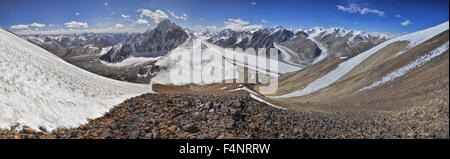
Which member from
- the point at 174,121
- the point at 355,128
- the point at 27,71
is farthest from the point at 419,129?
the point at 27,71

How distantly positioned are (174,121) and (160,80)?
13655 cm

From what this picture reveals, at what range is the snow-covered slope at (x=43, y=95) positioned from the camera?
5.99 m

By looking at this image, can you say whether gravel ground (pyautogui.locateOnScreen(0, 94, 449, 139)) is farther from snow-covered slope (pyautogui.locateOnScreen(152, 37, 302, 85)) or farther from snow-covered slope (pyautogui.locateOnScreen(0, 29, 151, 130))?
snow-covered slope (pyautogui.locateOnScreen(152, 37, 302, 85))

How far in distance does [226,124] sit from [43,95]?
7.09m

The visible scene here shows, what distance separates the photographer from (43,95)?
736 cm

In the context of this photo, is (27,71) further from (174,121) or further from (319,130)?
(319,130)

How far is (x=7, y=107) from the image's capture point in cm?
590

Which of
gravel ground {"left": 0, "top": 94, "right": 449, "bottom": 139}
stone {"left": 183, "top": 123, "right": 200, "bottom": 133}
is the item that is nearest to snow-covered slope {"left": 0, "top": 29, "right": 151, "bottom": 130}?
gravel ground {"left": 0, "top": 94, "right": 449, "bottom": 139}

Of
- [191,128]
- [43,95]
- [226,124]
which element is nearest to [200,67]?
[43,95]

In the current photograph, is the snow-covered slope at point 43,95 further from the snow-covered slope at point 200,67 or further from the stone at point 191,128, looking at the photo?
the snow-covered slope at point 200,67

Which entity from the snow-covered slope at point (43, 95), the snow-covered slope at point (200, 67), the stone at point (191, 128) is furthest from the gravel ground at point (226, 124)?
the snow-covered slope at point (200, 67)

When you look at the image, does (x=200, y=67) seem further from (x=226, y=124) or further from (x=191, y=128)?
(x=191, y=128)

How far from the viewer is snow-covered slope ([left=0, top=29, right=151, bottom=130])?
599 cm

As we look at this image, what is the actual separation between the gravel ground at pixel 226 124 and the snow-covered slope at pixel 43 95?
0.54m
